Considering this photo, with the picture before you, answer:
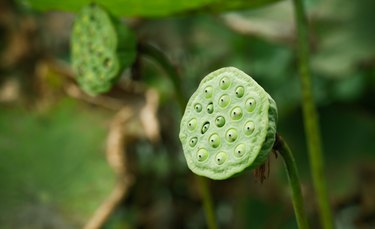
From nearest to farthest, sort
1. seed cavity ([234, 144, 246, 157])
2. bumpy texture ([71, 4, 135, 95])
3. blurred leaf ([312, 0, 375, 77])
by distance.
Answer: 1. seed cavity ([234, 144, 246, 157])
2. bumpy texture ([71, 4, 135, 95])
3. blurred leaf ([312, 0, 375, 77])

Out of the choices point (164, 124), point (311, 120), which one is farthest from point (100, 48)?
point (164, 124)

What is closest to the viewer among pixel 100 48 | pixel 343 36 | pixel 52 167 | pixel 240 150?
pixel 240 150

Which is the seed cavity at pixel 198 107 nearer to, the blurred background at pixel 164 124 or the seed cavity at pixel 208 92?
the seed cavity at pixel 208 92

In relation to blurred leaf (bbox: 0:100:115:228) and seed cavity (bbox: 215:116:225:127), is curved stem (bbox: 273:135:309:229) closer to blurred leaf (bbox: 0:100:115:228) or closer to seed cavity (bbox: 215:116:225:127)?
seed cavity (bbox: 215:116:225:127)

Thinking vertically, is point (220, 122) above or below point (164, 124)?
above

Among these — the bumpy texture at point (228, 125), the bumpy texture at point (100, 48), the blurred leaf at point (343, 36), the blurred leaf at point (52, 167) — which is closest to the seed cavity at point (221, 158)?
the bumpy texture at point (228, 125)

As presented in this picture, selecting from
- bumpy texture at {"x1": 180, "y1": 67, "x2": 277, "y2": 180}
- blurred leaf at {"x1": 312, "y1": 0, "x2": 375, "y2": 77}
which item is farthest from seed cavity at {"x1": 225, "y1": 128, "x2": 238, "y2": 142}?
blurred leaf at {"x1": 312, "y1": 0, "x2": 375, "y2": 77}

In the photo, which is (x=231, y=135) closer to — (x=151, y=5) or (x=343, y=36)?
(x=151, y=5)

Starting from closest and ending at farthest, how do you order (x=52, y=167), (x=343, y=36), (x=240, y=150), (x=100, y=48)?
(x=240, y=150) → (x=100, y=48) → (x=52, y=167) → (x=343, y=36)

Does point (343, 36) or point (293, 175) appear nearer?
point (293, 175)
